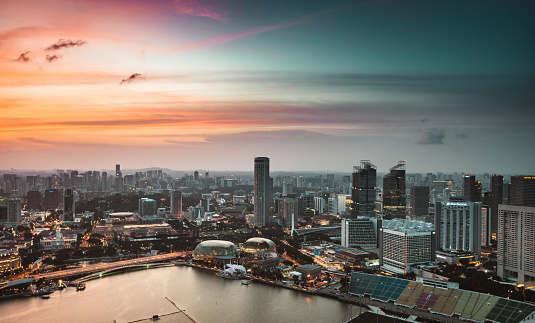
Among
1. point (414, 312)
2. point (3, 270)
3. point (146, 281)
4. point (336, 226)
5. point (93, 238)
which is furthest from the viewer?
point (336, 226)

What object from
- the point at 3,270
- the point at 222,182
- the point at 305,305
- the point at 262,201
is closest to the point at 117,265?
the point at 3,270

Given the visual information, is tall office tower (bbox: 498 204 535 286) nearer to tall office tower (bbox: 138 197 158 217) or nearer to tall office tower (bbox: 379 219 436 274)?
tall office tower (bbox: 379 219 436 274)

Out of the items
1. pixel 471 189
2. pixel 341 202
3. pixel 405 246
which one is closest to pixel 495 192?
pixel 471 189

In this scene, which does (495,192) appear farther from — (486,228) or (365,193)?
(365,193)

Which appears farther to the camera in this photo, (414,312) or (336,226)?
(336,226)

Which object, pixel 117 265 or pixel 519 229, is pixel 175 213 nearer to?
pixel 117 265
